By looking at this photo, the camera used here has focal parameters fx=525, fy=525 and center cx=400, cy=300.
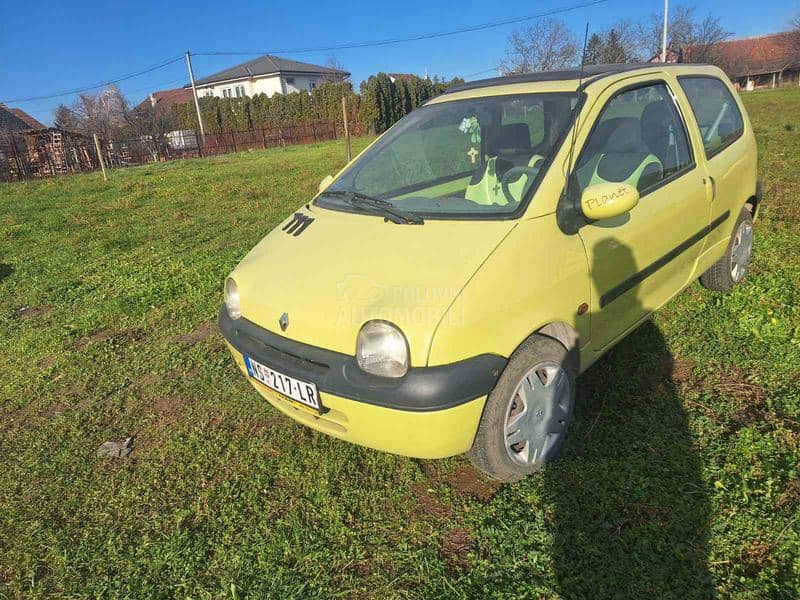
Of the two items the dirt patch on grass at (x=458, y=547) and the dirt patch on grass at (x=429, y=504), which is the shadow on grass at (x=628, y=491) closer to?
the dirt patch on grass at (x=458, y=547)

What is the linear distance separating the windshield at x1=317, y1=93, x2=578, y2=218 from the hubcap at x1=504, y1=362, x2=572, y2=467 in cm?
79

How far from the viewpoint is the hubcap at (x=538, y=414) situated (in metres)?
2.31

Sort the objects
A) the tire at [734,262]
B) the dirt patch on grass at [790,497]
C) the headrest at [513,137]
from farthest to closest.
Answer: the tire at [734,262]
the headrest at [513,137]
the dirt patch on grass at [790,497]

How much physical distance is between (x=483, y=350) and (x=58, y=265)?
662cm

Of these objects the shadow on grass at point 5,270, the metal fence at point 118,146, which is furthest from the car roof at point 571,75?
the metal fence at point 118,146

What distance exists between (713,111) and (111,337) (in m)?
4.95

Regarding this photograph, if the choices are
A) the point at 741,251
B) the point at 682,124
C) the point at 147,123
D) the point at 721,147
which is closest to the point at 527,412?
the point at 682,124

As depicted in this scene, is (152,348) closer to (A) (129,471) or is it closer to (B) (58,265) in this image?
(A) (129,471)

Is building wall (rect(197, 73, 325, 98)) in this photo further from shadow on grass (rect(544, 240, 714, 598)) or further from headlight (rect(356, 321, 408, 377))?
headlight (rect(356, 321, 408, 377))

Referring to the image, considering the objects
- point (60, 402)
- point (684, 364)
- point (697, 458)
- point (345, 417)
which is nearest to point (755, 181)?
point (684, 364)

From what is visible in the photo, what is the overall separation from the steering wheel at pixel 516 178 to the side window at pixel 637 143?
0.21m

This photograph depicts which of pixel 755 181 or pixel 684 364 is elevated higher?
pixel 755 181

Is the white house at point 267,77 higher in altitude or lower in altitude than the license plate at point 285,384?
higher

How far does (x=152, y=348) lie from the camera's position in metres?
4.17
